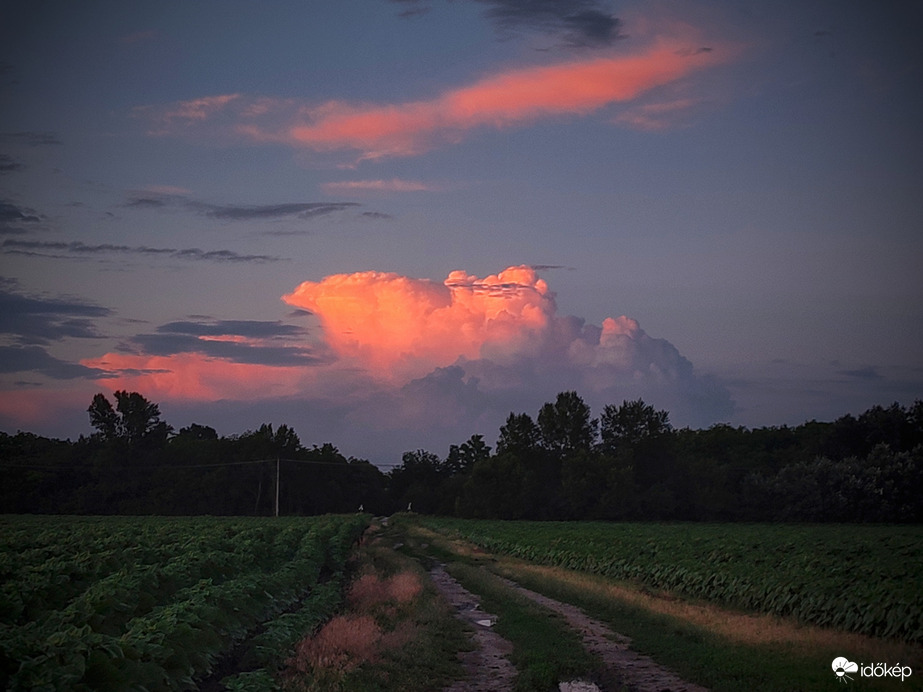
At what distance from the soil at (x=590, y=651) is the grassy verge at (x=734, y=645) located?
1.21 ft

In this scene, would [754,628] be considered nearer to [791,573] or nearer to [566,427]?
[791,573]

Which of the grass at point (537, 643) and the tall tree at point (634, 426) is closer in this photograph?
the grass at point (537, 643)

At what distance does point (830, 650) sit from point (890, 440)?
8283cm

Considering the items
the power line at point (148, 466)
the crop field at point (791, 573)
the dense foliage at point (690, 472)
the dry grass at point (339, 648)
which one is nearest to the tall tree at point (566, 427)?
the dense foliage at point (690, 472)

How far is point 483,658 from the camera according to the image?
1727cm

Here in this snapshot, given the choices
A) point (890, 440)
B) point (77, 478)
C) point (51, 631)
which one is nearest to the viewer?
point (51, 631)

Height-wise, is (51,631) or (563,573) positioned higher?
(51,631)

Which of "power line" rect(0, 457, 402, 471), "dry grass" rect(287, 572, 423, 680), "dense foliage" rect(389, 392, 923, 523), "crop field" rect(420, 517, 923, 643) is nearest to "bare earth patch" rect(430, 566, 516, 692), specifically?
"dry grass" rect(287, 572, 423, 680)

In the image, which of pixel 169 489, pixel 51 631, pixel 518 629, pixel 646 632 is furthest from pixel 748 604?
pixel 169 489

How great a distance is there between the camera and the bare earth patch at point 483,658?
48.0 ft

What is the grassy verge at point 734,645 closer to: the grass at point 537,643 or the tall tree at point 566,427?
the grass at point 537,643

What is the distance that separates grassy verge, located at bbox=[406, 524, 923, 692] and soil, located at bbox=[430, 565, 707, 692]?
14.5 inches

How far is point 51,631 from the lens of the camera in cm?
1185

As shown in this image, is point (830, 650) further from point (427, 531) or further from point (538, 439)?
point (538, 439)
